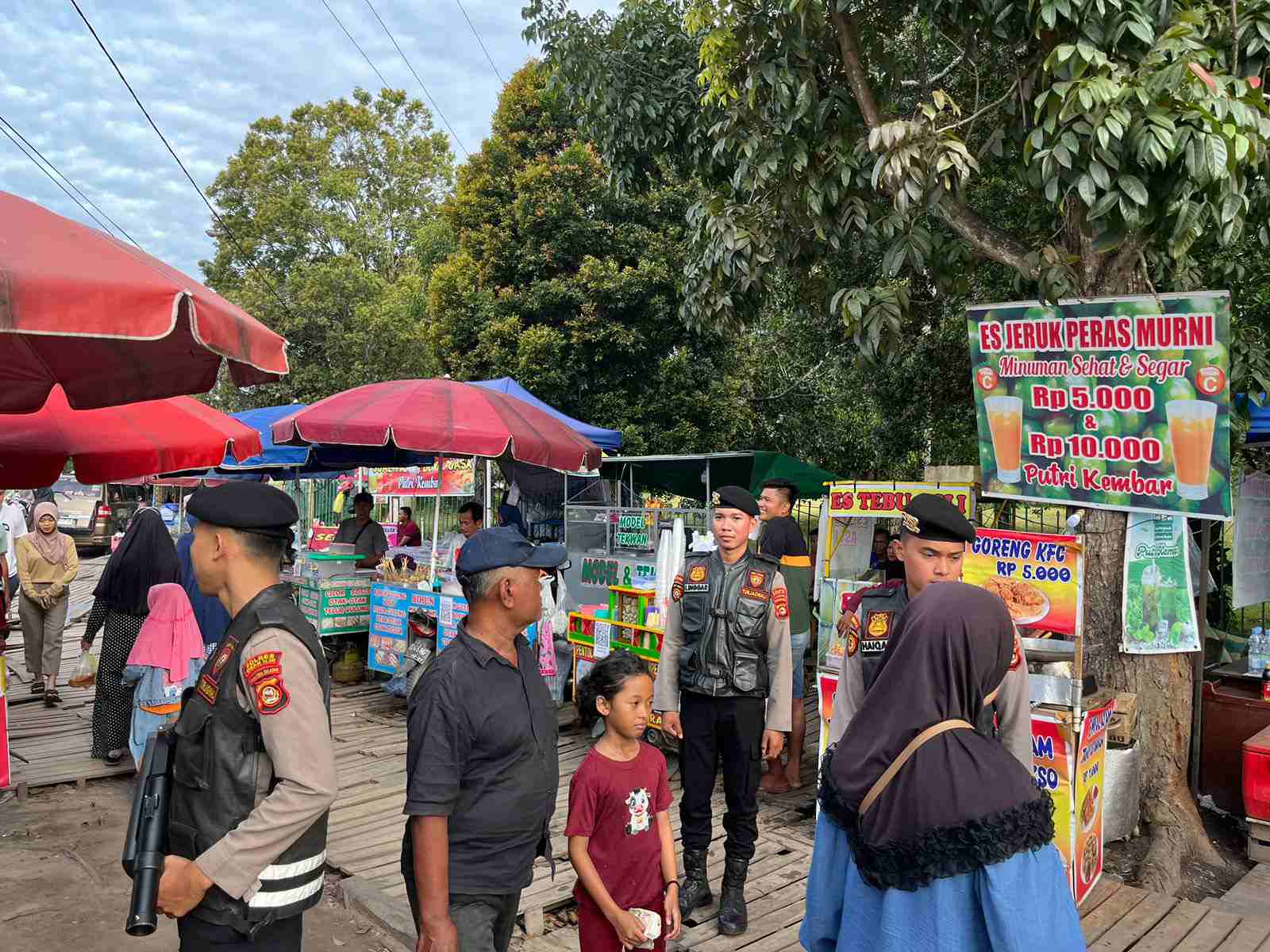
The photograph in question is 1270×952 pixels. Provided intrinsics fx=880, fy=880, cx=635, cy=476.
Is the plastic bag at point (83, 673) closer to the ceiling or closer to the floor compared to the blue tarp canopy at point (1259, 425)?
closer to the floor

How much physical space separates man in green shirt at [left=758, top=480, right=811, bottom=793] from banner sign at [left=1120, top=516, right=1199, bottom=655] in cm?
233

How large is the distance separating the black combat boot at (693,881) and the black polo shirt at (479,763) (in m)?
1.94

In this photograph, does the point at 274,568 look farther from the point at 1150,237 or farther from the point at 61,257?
the point at 1150,237

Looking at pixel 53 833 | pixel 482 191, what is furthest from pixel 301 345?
pixel 53 833

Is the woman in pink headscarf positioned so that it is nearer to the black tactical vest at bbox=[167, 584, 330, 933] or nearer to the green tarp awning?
the black tactical vest at bbox=[167, 584, 330, 933]

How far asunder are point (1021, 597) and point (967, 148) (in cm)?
303

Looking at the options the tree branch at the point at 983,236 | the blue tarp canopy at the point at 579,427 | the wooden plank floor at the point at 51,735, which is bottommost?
the wooden plank floor at the point at 51,735

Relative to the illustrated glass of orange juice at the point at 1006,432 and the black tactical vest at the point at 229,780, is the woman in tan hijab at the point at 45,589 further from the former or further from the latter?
the illustrated glass of orange juice at the point at 1006,432

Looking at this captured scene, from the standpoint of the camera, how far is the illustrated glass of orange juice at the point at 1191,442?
511 centimetres

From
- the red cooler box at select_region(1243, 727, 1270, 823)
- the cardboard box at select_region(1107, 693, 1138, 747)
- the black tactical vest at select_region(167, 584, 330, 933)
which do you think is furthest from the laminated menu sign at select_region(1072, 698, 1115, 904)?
the black tactical vest at select_region(167, 584, 330, 933)

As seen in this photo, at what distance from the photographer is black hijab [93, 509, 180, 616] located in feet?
22.5

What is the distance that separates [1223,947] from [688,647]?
3.01 metres

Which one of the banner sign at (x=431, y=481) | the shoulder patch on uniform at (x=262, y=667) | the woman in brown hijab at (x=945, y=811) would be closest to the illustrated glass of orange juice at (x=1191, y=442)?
the woman in brown hijab at (x=945, y=811)

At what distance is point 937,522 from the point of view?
3158 mm
